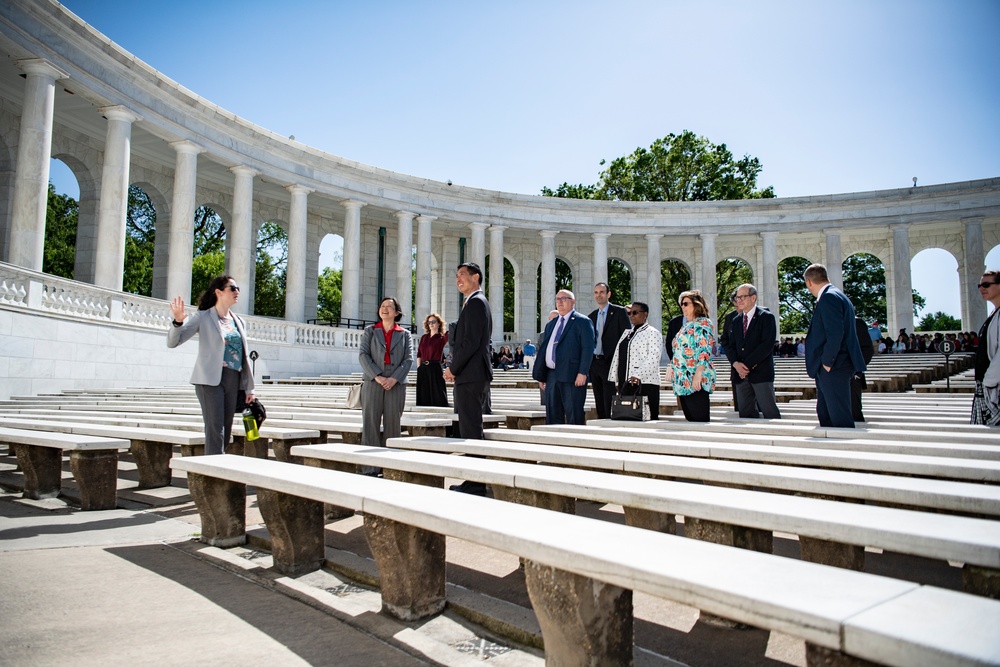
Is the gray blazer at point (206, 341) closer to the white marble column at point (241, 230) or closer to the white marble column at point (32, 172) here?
the white marble column at point (32, 172)

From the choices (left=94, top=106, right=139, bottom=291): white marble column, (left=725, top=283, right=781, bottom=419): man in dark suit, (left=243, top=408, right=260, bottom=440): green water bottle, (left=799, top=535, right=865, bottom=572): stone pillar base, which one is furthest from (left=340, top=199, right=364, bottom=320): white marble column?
(left=799, top=535, right=865, bottom=572): stone pillar base

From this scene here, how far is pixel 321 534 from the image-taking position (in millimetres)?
4926

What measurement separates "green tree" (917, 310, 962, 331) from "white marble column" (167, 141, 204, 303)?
7864 cm

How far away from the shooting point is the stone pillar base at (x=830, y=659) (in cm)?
201

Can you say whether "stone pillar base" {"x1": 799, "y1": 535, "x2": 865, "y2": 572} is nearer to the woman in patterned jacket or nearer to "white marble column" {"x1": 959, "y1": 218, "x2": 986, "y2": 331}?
the woman in patterned jacket

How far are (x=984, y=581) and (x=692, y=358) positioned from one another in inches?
230

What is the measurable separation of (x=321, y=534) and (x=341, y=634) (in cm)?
140

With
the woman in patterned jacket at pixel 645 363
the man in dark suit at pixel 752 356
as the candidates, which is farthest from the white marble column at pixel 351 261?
the man in dark suit at pixel 752 356

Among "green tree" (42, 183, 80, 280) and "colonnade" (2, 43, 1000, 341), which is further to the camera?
"green tree" (42, 183, 80, 280)

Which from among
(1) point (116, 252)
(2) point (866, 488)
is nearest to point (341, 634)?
(2) point (866, 488)

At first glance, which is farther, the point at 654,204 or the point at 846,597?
the point at 654,204

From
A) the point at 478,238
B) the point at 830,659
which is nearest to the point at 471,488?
the point at 830,659

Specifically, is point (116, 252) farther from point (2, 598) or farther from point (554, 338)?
point (2, 598)

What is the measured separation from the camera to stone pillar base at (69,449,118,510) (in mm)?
6793
